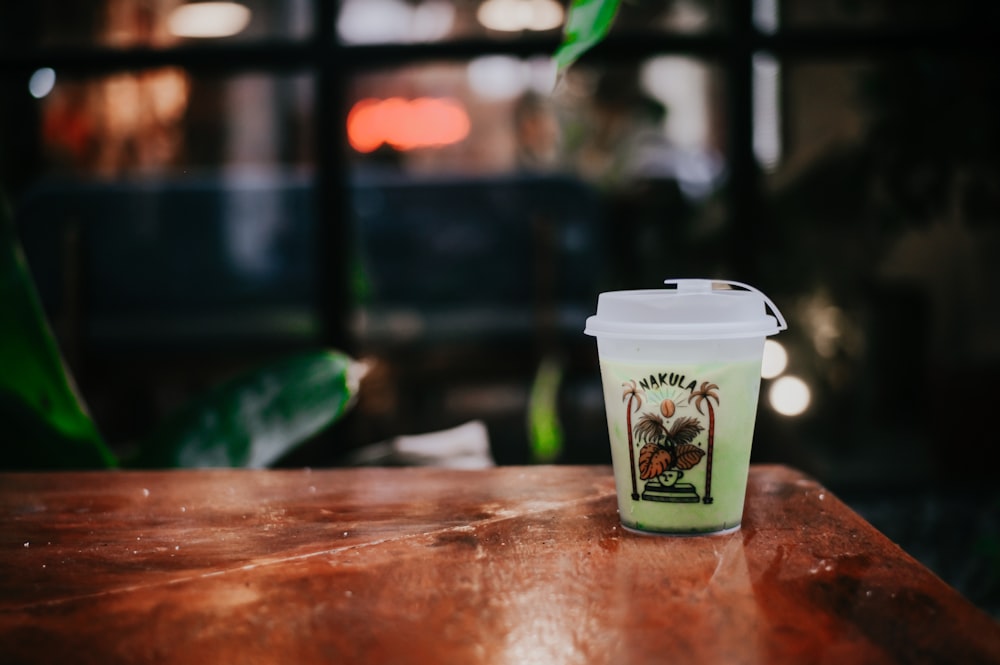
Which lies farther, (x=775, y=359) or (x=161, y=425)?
(x=775, y=359)

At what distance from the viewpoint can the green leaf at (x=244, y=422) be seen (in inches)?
42.3

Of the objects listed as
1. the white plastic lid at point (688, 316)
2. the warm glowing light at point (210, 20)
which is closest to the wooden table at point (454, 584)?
the white plastic lid at point (688, 316)

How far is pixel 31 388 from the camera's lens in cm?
103

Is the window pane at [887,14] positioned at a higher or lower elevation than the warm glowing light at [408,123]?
lower

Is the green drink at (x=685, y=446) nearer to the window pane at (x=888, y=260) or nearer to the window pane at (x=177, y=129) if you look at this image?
the window pane at (x=888, y=260)

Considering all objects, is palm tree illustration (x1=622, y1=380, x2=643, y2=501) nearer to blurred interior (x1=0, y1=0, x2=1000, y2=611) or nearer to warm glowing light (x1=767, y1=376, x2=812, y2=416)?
blurred interior (x1=0, y1=0, x2=1000, y2=611)

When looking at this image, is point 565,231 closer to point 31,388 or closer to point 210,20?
point 210,20

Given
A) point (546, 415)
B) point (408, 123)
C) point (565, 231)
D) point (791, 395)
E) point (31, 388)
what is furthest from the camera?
point (408, 123)

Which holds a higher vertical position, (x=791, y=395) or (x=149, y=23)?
(x=149, y=23)

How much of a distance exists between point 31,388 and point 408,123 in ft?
21.5

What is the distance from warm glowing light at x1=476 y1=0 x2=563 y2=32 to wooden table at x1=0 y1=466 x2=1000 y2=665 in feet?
6.04

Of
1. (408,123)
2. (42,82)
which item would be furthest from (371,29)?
(408,123)

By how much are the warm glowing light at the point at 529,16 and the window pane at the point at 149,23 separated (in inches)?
22.1

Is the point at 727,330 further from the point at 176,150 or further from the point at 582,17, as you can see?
the point at 176,150
